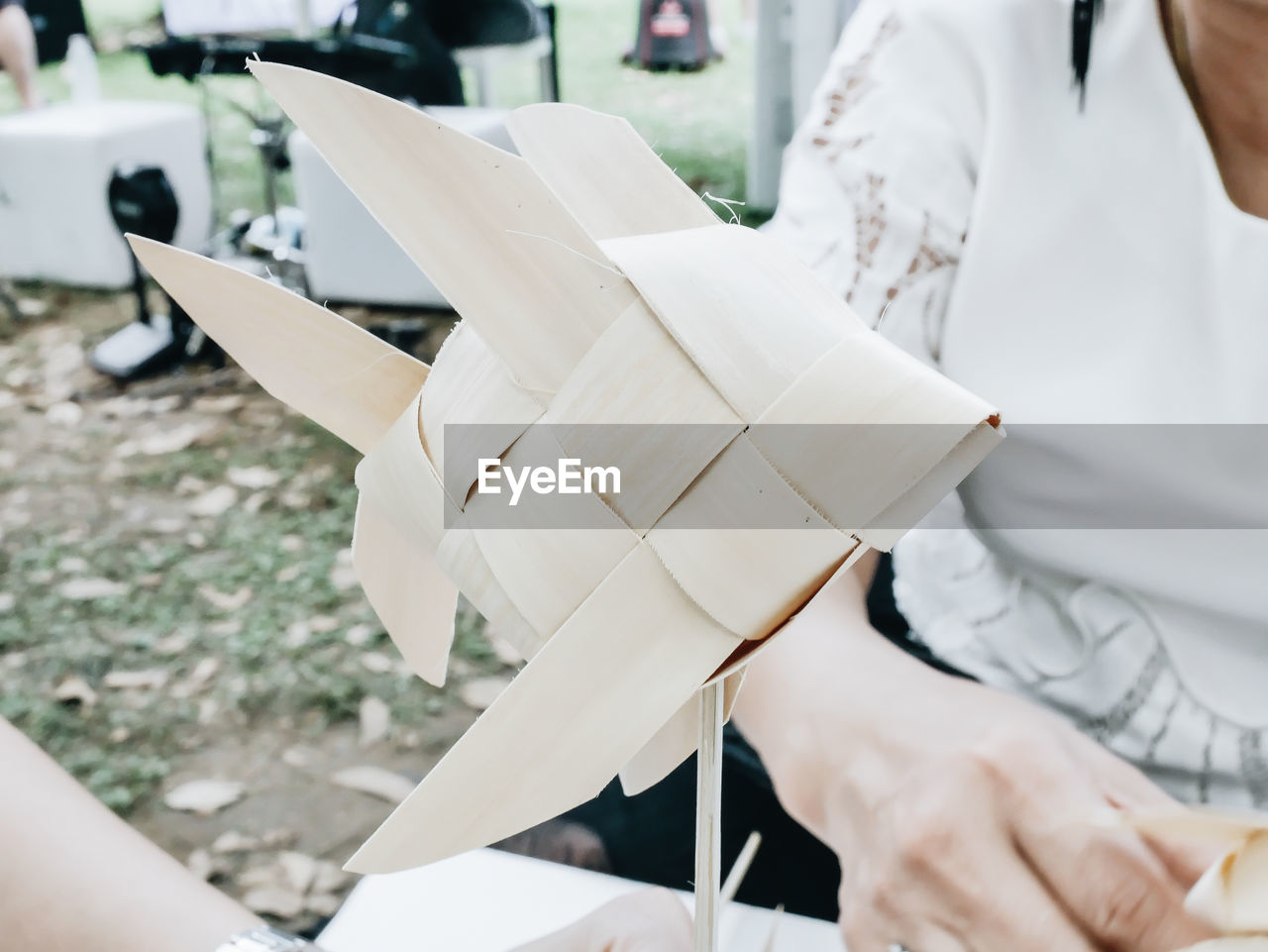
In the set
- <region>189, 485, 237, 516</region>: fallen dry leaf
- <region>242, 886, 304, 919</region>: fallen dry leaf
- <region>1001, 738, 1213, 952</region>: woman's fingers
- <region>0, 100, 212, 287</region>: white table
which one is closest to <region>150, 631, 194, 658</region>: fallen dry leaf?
<region>189, 485, 237, 516</region>: fallen dry leaf

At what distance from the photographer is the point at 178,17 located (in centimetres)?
339

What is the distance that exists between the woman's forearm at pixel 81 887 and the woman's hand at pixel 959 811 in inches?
10.2

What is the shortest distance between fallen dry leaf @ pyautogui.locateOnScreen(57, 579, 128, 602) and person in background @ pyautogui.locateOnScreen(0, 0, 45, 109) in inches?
102

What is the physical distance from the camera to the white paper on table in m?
0.48

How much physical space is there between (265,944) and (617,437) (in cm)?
31

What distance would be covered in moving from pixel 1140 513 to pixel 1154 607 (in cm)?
6

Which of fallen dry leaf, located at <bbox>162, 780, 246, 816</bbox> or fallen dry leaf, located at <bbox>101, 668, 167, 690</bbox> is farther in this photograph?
fallen dry leaf, located at <bbox>101, 668, 167, 690</bbox>

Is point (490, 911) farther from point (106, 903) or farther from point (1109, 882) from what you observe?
point (1109, 882)

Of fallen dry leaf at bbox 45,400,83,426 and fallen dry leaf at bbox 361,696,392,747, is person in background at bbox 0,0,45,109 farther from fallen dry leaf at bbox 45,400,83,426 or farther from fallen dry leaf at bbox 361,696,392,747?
fallen dry leaf at bbox 361,696,392,747

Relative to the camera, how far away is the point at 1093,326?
23.3 inches

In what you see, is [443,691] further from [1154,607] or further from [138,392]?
[138,392]

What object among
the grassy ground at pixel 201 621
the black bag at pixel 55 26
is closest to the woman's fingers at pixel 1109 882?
the grassy ground at pixel 201 621

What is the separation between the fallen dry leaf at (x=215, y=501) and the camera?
1.98 metres

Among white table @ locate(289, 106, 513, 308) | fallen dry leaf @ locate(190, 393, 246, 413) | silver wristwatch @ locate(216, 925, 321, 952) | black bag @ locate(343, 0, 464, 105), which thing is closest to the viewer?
silver wristwatch @ locate(216, 925, 321, 952)
